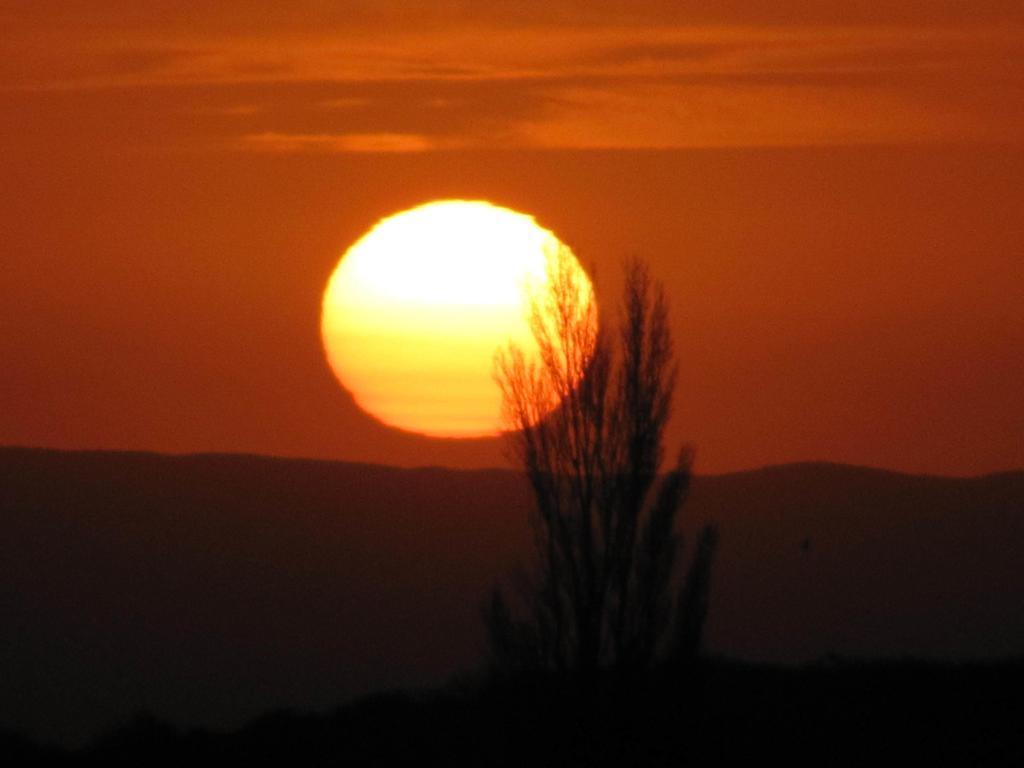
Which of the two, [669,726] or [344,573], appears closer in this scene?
[669,726]

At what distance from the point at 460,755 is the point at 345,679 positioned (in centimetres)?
5187

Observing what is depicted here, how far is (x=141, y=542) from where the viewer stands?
89938 millimetres

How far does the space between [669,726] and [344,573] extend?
6581cm

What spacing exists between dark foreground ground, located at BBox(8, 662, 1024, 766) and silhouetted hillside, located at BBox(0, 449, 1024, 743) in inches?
1608

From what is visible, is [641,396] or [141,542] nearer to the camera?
[641,396]

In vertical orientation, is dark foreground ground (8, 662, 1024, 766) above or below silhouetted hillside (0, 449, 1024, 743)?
below

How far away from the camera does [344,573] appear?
86.4m

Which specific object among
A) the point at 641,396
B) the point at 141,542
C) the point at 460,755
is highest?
the point at 141,542

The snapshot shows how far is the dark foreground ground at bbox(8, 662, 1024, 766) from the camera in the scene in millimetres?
20297

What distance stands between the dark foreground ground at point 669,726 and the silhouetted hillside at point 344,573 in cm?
4085

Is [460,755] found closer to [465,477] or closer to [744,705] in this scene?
[744,705]

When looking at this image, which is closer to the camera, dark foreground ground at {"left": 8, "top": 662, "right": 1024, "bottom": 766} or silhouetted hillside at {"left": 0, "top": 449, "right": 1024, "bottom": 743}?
dark foreground ground at {"left": 8, "top": 662, "right": 1024, "bottom": 766}

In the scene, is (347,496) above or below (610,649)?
above

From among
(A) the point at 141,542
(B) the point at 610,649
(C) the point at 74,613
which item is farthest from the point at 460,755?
(A) the point at 141,542
